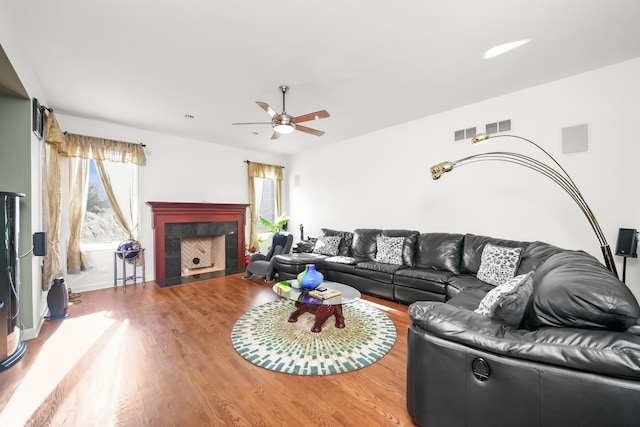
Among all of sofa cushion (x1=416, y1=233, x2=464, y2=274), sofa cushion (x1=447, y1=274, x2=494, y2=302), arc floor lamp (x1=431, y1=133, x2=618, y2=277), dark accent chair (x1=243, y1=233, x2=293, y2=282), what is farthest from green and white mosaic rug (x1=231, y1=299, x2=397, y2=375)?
arc floor lamp (x1=431, y1=133, x2=618, y2=277)

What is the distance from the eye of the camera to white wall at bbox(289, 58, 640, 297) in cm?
288

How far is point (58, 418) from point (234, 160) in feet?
16.7

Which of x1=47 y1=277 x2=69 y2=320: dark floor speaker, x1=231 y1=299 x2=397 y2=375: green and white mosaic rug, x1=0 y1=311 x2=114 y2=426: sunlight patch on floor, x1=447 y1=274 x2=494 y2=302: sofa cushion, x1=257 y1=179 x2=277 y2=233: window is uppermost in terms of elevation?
x1=257 y1=179 x2=277 y2=233: window

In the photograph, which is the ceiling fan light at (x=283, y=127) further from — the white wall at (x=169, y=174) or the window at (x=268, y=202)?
the window at (x=268, y=202)

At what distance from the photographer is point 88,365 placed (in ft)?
7.38

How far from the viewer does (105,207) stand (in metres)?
4.59

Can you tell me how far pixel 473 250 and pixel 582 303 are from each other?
8.05ft

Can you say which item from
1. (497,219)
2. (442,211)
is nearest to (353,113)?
(442,211)

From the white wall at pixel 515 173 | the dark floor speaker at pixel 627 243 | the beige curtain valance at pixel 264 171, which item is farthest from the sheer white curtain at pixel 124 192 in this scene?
the dark floor speaker at pixel 627 243

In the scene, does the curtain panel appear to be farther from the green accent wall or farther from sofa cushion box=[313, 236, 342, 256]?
sofa cushion box=[313, 236, 342, 256]

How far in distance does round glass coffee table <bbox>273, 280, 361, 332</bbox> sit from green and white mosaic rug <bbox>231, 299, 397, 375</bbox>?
9 cm

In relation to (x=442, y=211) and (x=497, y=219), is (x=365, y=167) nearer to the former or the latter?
(x=442, y=211)

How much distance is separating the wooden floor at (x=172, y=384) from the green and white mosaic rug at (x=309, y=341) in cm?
8

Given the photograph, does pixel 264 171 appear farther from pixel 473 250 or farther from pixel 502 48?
pixel 502 48
